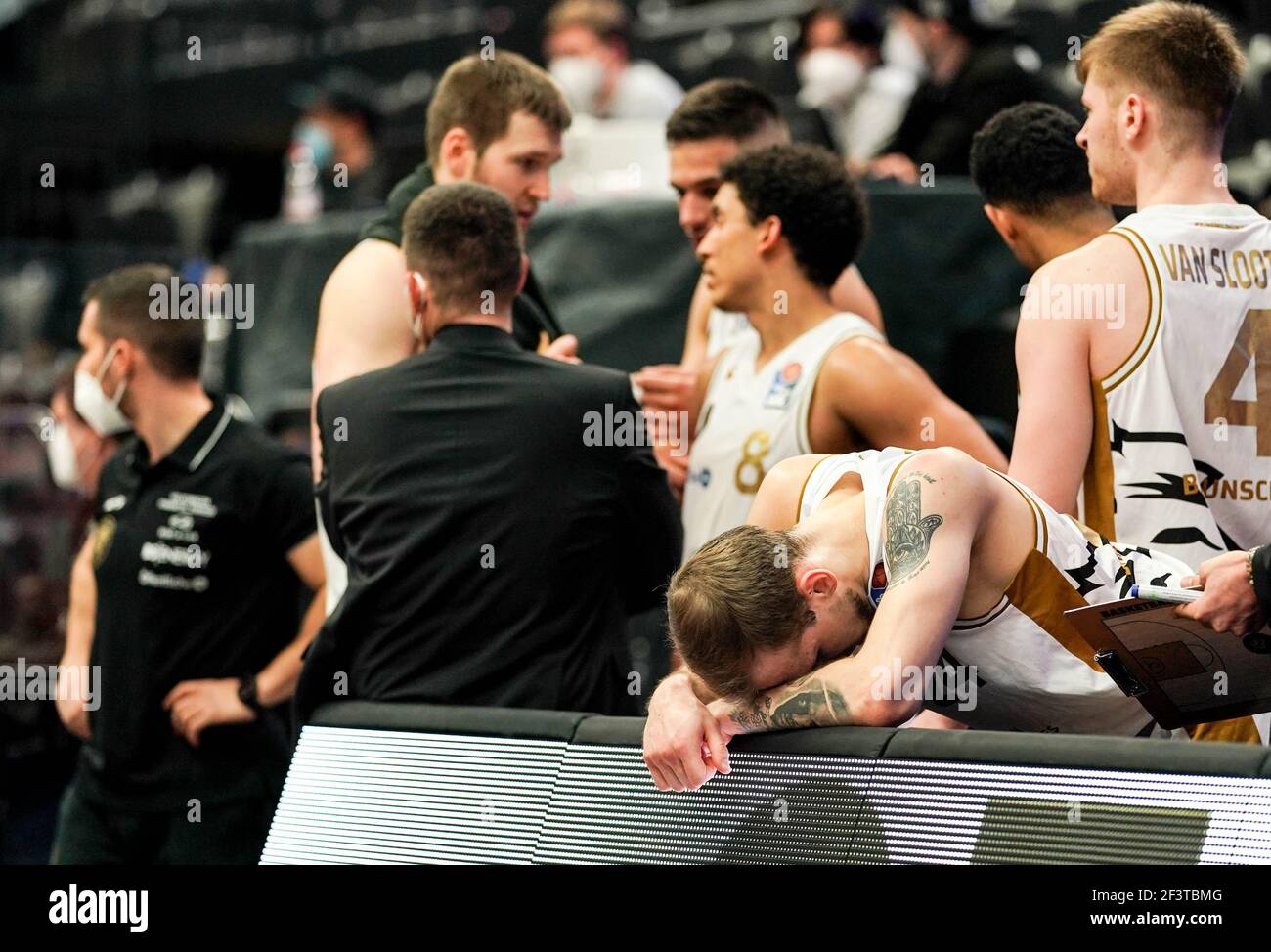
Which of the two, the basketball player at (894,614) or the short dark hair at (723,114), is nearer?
the basketball player at (894,614)

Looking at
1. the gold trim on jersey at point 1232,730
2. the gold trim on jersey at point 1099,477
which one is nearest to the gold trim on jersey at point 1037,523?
the gold trim on jersey at point 1099,477

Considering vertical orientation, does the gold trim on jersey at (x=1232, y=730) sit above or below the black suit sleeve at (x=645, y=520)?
below

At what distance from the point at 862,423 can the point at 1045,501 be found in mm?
826

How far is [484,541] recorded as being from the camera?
3.31 m

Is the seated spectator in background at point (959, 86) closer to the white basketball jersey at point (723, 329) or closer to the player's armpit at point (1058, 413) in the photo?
the white basketball jersey at point (723, 329)

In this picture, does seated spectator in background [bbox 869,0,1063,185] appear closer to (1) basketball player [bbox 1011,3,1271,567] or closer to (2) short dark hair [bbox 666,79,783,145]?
(2) short dark hair [bbox 666,79,783,145]

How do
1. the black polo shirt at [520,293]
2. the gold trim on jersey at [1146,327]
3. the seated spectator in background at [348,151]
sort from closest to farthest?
the gold trim on jersey at [1146,327], the black polo shirt at [520,293], the seated spectator in background at [348,151]

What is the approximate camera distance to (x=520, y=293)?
4.14 m

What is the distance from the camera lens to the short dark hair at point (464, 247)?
3.43 m

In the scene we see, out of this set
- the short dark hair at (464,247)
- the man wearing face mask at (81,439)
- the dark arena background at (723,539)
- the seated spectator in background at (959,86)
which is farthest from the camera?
the seated spectator in background at (959,86)

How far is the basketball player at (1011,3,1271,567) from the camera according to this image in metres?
2.99
